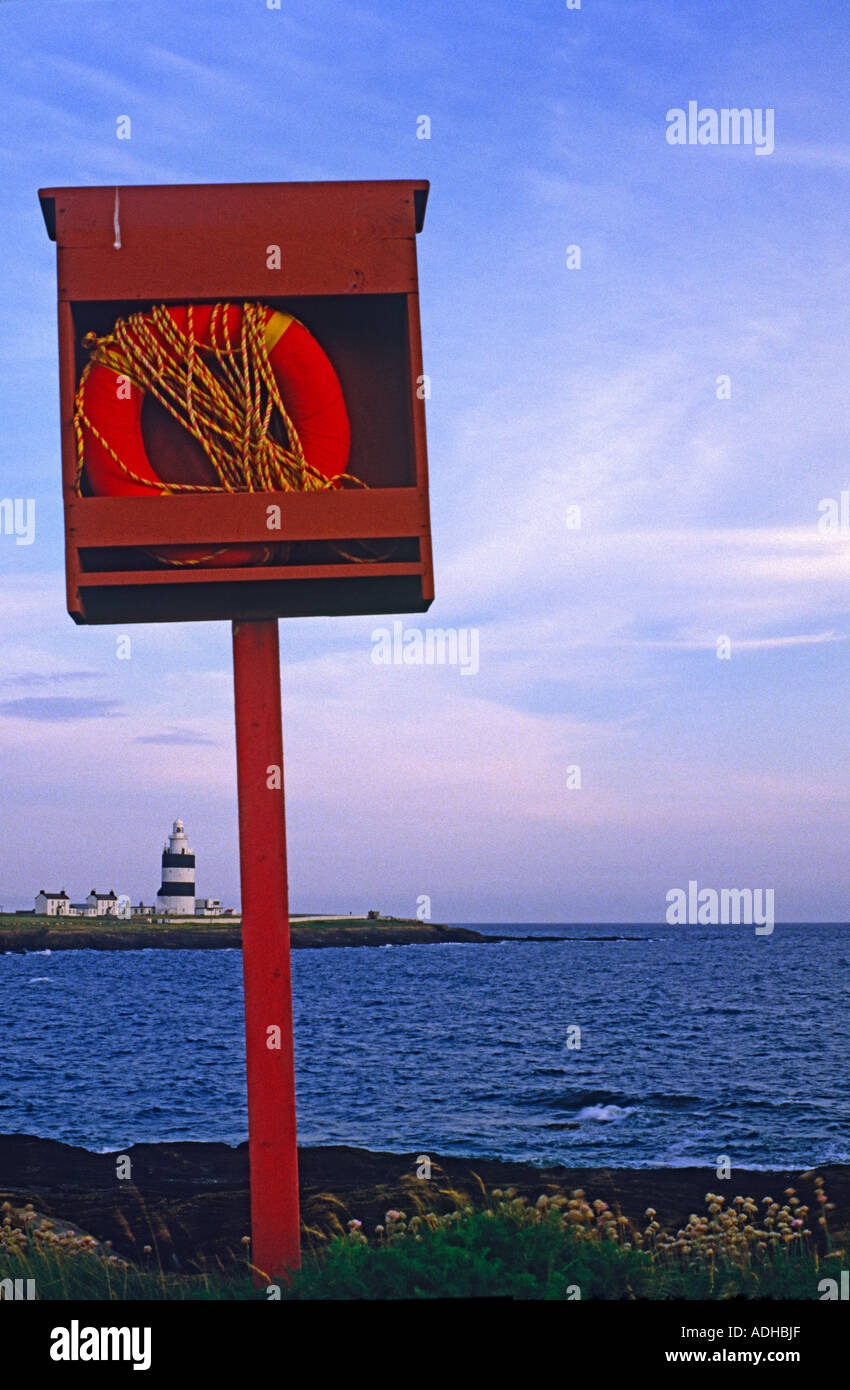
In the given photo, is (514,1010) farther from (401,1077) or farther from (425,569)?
(425,569)

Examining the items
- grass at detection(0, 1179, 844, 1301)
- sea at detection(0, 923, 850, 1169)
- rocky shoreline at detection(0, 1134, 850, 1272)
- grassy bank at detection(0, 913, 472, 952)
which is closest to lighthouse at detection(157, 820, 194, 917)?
grassy bank at detection(0, 913, 472, 952)

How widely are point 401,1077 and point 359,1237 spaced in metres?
25.0

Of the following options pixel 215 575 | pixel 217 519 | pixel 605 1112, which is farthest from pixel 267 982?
pixel 605 1112

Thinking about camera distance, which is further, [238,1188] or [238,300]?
[238,1188]

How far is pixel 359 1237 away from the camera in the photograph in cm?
671

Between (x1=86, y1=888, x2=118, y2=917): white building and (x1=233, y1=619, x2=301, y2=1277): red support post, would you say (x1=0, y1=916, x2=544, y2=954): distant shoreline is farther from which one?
(x1=233, y1=619, x2=301, y2=1277): red support post

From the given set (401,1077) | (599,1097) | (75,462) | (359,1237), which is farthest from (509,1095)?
(75,462)

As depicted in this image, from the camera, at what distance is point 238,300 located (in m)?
6.62

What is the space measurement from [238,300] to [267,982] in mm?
3687

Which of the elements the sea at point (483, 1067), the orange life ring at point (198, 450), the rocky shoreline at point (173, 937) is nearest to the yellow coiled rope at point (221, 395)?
the orange life ring at point (198, 450)

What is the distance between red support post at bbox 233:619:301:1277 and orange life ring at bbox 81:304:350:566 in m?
1.01

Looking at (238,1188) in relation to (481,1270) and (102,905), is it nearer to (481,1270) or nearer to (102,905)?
(481,1270)

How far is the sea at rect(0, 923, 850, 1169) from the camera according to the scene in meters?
22.8
